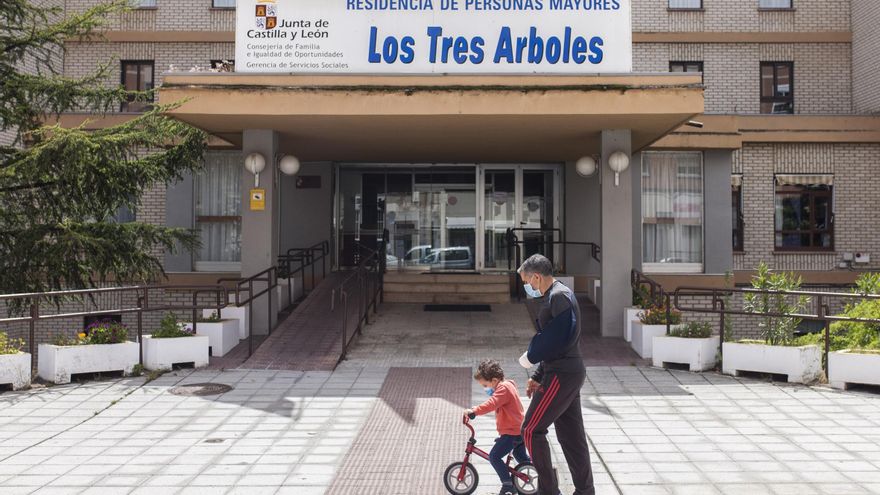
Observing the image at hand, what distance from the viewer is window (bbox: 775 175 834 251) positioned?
18.0m

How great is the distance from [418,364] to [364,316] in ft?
9.87

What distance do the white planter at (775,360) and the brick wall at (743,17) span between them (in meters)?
11.9

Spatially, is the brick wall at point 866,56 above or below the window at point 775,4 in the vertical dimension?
below

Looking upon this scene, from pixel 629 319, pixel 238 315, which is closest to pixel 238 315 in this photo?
pixel 238 315

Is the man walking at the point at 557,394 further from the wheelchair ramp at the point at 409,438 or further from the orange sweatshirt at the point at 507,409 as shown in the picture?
the wheelchair ramp at the point at 409,438

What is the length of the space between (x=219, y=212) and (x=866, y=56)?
53.3ft

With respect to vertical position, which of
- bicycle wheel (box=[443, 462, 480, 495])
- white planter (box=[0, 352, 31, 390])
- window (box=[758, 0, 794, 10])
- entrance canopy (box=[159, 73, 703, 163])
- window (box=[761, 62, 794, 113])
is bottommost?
bicycle wheel (box=[443, 462, 480, 495])

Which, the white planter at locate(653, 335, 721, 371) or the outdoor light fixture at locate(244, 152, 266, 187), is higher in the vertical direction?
the outdoor light fixture at locate(244, 152, 266, 187)

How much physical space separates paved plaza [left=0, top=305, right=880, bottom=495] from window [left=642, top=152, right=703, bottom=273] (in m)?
7.21

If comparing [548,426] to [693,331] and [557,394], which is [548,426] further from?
[693,331]

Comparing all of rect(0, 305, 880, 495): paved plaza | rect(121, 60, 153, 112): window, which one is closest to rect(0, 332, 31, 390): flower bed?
rect(0, 305, 880, 495): paved plaza

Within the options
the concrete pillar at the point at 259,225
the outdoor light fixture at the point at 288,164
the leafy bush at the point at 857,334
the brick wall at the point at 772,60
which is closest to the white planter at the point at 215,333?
the concrete pillar at the point at 259,225

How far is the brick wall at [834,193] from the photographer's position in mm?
17844

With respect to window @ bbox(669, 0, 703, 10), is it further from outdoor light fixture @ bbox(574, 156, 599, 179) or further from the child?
the child
